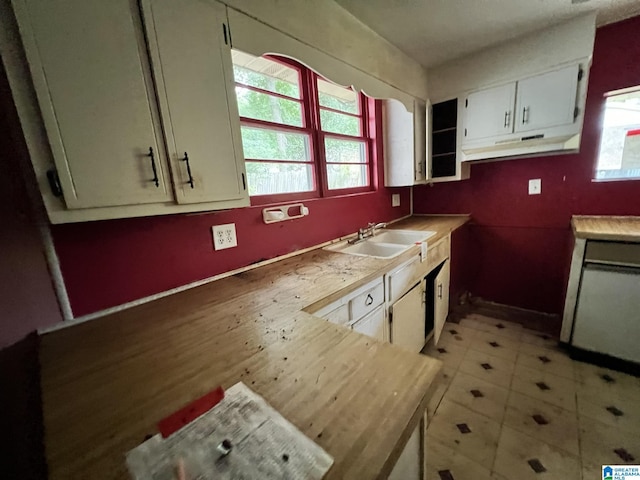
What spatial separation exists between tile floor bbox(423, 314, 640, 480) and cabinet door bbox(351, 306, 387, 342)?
0.60m

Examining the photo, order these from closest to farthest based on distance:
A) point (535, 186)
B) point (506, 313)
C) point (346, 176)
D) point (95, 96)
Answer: point (95, 96) < point (346, 176) < point (535, 186) < point (506, 313)

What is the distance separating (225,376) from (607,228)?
2.56m

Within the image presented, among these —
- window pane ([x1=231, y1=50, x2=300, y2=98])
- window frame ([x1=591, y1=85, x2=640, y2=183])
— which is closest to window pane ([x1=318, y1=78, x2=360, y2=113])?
window pane ([x1=231, y1=50, x2=300, y2=98])

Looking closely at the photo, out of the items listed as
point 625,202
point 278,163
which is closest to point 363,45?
point 278,163

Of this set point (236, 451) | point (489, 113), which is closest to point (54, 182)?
point (236, 451)

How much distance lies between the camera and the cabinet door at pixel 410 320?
1.61m

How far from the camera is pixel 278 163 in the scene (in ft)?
5.61

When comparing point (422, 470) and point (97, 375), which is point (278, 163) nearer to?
point (97, 375)

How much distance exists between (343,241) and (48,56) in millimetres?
1708

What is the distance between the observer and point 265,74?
5.33ft

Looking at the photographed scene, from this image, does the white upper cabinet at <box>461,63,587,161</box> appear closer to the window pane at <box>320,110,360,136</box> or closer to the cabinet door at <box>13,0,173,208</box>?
the window pane at <box>320,110,360,136</box>

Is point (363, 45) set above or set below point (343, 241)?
above

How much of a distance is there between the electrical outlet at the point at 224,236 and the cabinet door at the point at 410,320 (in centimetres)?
101

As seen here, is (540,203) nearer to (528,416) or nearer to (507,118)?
(507,118)
